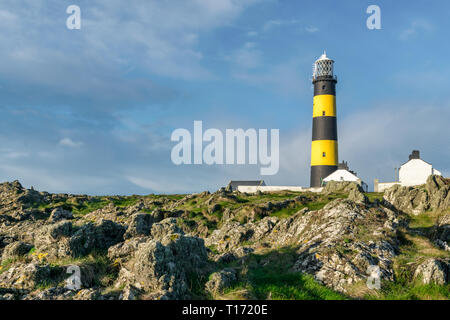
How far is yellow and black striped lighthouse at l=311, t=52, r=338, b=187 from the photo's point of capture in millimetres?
80750

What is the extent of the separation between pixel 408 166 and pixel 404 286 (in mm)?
73022

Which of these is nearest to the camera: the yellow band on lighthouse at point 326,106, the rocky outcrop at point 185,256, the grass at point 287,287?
the rocky outcrop at point 185,256

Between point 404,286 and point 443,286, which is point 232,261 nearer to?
point 404,286

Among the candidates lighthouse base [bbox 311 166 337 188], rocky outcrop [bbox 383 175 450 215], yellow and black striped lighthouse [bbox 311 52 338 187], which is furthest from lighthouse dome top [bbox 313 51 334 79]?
rocky outcrop [bbox 383 175 450 215]

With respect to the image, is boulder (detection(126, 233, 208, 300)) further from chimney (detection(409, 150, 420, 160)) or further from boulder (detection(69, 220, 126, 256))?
chimney (detection(409, 150, 420, 160))

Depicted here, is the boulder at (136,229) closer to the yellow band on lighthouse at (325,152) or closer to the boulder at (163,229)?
the boulder at (163,229)

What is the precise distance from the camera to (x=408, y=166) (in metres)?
83.1

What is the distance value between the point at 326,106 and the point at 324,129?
15.5ft

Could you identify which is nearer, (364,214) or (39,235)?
(39,235)

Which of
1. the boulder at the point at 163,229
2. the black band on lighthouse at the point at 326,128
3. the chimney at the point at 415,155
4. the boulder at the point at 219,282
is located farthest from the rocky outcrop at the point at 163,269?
the chimney at the point at 415,155

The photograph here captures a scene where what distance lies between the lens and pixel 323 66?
3297 inches

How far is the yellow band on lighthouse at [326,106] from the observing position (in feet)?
266

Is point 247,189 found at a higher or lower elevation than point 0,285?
higher
